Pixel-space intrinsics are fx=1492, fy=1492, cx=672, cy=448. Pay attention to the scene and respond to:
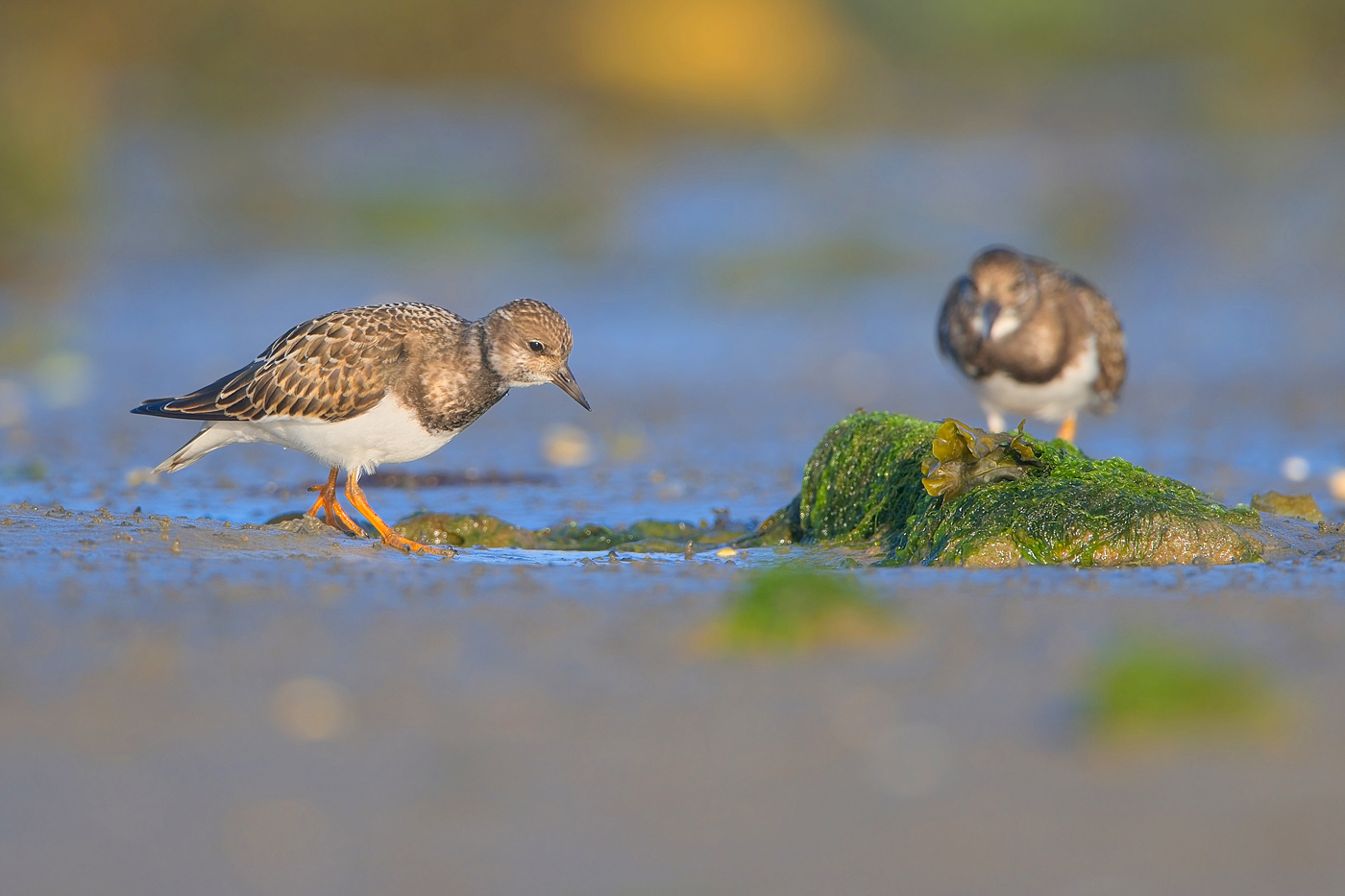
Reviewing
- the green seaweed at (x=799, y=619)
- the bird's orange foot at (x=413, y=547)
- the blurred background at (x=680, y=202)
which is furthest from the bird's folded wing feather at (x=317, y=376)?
the green seaweed at (x=799, y=619)

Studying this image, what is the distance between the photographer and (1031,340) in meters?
7.74

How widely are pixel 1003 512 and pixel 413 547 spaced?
203 cm

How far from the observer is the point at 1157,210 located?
1764 centimetres

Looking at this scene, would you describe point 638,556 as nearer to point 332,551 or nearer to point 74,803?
point 332,551

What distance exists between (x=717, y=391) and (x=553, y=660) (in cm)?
710

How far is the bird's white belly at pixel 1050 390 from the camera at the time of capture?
25.6 feet

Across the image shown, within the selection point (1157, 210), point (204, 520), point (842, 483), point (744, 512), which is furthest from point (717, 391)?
point (1157, 210)

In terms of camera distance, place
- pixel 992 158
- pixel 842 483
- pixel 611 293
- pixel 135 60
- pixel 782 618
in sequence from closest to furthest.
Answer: pixel 782 618
pixel 842 483
pixel 611 293
pixel 992 158
pixel 135 60

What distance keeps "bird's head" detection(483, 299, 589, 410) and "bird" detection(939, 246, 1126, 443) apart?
284 centimetres

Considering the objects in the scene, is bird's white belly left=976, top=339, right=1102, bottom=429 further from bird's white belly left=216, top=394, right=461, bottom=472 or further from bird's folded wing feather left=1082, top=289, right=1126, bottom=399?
bird's white belly left=216, top=394, right=461, bottom=472

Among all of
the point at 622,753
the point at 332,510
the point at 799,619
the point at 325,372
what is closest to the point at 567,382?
the point at 325,372

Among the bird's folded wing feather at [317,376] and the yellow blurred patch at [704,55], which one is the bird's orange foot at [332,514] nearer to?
the bird's folded wing feather at [317,376]

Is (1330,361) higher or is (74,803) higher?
(1330,361)

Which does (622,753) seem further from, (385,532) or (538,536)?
(538,536)
